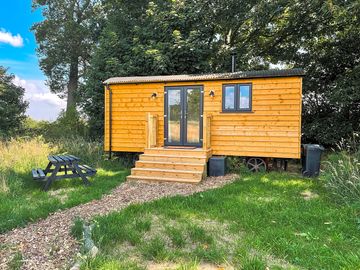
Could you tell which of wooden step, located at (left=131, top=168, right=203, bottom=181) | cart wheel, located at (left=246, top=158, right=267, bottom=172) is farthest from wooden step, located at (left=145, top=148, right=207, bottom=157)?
cart wheel, located at (left=246, top=158, right=267, bottom=172)

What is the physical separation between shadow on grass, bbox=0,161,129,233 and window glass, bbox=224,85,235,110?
3.29 metres

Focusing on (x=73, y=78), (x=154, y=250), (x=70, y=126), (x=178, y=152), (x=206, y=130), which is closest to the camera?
(x=154, y=250)

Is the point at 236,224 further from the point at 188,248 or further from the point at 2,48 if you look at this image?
the point at 2,48

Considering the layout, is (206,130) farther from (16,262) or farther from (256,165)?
(16,262)

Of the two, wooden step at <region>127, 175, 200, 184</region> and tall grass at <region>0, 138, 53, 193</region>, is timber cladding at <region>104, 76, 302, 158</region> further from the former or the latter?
tall grass at <region>0, 138, 53, 193</region>

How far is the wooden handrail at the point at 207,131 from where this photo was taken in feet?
24.3

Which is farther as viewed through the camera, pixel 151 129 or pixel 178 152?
pixel 151 129

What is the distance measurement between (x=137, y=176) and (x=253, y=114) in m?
3.35

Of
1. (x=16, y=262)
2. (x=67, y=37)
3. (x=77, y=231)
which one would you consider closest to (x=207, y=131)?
(x=77, y=231)

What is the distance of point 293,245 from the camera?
311 cm

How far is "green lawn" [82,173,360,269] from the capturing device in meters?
2.85

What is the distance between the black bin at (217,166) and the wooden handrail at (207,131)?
0.40m

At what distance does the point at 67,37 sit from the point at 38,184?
12823mm

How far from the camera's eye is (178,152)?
290 inches
